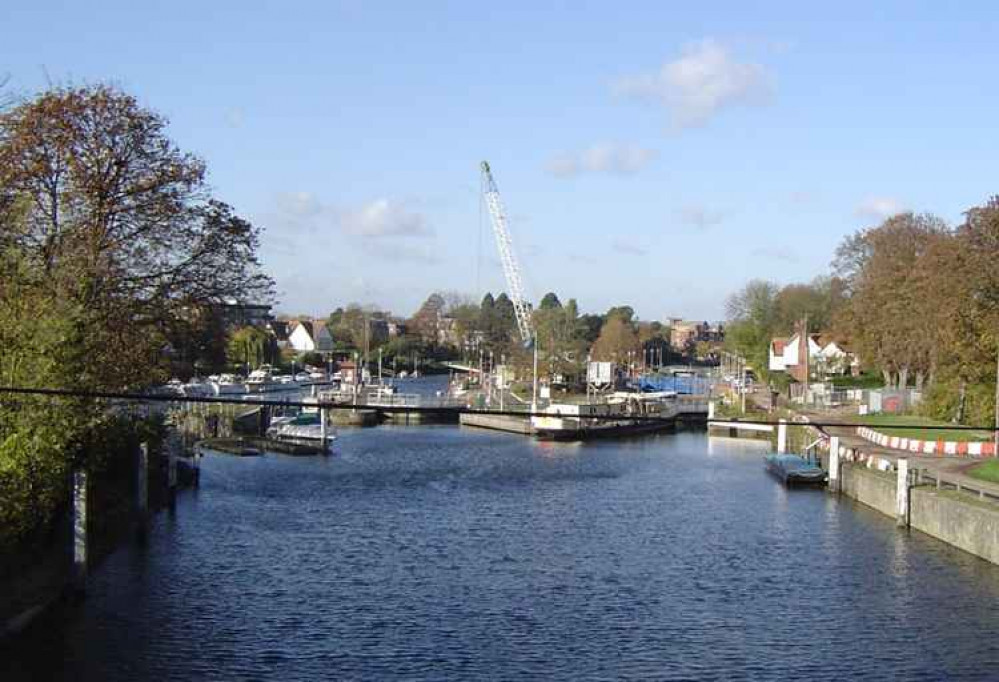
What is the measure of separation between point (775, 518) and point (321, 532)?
1470 centimetres

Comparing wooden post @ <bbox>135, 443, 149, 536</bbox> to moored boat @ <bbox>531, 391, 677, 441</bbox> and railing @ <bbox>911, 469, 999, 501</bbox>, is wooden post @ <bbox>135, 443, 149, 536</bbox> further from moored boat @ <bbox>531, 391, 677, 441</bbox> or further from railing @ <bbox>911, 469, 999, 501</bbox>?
moored boat @ <bbox>531, 391, 677, 441</bbox>

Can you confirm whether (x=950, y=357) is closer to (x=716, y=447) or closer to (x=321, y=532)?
(x=716, y=447)

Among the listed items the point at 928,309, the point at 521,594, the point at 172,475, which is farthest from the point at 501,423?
the point at 521,594

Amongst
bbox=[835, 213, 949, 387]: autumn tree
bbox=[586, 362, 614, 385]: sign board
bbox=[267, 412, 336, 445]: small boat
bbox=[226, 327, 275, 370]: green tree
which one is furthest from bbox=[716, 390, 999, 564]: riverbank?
bbox=[226, 327, 275, 370]: green tree

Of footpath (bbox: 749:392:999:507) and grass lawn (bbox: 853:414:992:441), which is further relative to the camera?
grass lawn (bbox: 853:414:992:441)

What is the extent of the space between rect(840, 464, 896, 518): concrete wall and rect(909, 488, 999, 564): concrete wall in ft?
7.49

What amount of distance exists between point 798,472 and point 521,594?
24071 mm

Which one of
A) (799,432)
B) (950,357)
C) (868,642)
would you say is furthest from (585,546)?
(799,432)

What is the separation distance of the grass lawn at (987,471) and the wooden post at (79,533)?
24884mm

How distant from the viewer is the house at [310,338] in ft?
584

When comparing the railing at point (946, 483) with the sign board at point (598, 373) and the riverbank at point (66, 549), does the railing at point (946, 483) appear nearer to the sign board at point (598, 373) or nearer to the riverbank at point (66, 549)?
the riverbank at point (66, 549)

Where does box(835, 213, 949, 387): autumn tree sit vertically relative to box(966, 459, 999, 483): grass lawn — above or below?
above

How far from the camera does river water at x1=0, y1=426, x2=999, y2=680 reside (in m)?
21.2

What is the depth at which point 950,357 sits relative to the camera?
4922cm
